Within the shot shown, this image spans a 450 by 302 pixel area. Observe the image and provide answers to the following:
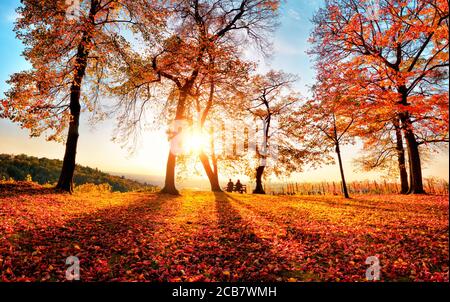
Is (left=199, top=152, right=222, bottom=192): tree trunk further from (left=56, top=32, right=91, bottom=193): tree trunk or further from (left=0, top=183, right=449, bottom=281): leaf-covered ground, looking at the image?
(left=0, top=183, right=449, bottom=281): leaf-covered ground

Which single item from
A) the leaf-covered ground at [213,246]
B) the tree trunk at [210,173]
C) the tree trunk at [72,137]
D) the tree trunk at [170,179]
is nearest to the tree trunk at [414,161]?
the leaf-covered ground at [213,246]

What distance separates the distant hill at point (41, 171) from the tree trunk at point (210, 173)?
630cm

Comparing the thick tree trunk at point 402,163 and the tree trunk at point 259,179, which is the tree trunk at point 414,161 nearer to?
the thick tree trunk at point 402,163

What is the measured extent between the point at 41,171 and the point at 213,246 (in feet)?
109

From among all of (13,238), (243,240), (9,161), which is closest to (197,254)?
(243,240)

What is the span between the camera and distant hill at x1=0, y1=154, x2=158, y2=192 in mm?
28938

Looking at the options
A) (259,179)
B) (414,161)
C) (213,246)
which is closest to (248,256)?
(213,246)

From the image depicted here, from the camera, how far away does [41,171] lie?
1264 inches

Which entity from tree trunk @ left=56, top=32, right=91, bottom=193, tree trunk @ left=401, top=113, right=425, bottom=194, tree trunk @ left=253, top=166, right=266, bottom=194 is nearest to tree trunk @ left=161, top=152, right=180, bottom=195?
tree trunk @ left=56, top=32, right=91, bottom=193

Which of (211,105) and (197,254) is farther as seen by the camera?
(211,105)

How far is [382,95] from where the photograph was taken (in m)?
16.2

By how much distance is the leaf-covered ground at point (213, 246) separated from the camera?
5414 millimetres
